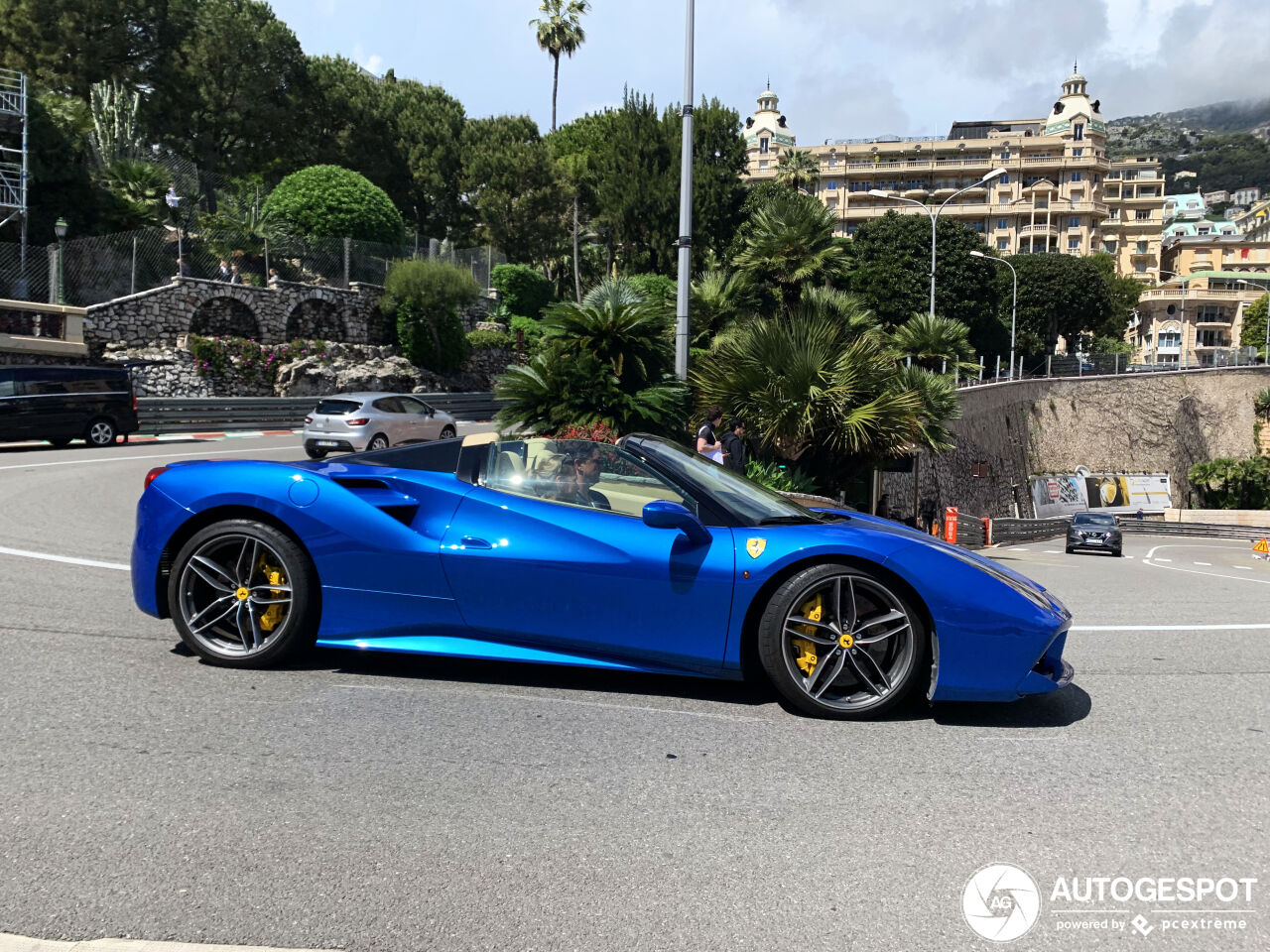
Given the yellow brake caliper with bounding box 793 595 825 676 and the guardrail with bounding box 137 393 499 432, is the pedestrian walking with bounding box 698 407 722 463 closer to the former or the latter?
the yellow brake caliper with bounding box 793 595 825 676

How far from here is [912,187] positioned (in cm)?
12962

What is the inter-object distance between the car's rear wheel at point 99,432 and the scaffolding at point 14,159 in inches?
357

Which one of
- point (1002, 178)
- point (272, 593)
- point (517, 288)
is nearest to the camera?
point (272, 593)

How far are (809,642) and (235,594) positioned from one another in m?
2.79

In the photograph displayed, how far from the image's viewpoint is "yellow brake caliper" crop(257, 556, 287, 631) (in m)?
5.01

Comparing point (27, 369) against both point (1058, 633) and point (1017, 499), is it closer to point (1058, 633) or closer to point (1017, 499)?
point (1058, 633)

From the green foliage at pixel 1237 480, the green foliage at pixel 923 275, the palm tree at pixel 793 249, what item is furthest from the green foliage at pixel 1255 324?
the palm tree at pixel 793 249

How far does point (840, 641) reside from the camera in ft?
14.6

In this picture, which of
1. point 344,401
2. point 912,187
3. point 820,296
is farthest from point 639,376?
point 912,187

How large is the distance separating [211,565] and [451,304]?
36886 millimetres

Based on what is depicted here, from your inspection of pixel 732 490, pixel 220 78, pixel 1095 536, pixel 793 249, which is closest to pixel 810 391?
pixel 793 249

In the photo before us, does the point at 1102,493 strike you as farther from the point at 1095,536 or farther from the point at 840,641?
the point at 840,641

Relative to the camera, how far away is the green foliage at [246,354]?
32969 millimetres

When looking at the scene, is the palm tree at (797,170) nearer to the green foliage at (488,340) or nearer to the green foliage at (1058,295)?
the green foliage at (1058,295)
